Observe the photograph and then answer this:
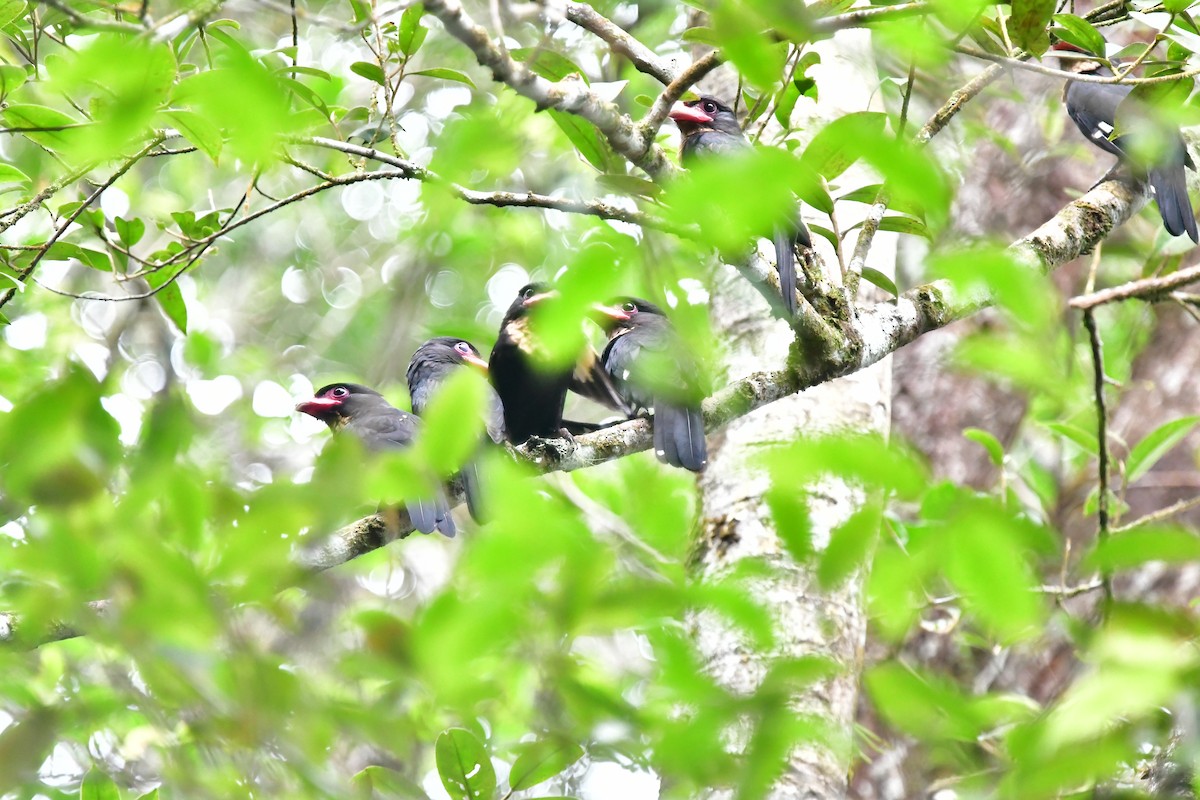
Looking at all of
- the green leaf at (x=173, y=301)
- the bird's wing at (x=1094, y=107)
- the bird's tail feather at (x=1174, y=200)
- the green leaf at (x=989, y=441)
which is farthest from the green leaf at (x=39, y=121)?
the bird's wing at (x=1094, y=107)

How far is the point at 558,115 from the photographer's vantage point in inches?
99.0

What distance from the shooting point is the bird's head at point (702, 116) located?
4582 millimetres

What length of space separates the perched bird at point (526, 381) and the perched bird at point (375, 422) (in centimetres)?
62

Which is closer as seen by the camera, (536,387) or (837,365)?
(837,365)

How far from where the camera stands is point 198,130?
97.3 inches

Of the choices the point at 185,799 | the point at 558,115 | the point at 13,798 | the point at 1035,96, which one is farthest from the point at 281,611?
the point at 1035,96

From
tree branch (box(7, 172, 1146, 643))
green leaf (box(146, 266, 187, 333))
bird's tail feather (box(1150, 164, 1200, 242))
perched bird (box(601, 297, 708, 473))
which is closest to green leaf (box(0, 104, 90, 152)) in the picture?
green leaf (box(146, 266, 187, 333))

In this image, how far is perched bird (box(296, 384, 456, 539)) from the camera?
3658mm

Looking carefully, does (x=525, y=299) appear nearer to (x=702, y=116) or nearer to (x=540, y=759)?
(x=702, y=116)

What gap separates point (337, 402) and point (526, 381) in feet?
2.96

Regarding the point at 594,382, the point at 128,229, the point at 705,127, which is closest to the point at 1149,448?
the point at 705,127

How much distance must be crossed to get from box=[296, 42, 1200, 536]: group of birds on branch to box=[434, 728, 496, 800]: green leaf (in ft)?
4.28

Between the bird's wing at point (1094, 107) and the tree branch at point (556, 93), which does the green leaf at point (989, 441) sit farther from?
the tree branch at point (556, 93)

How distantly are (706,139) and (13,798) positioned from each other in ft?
11.9
